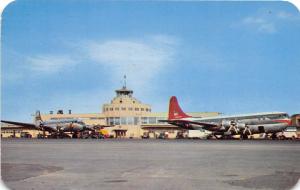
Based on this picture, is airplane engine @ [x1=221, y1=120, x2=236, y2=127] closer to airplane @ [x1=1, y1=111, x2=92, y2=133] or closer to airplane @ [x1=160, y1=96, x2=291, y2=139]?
airplane @ [x1=160, y1=96, x2=291, y2=139]

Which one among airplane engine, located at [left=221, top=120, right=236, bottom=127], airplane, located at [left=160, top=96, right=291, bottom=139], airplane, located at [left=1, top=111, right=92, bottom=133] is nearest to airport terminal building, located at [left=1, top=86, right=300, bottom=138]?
airplane, located at [left=1, top=111, right=92, bottom=133]

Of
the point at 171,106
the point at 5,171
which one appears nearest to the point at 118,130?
the point at 171,106

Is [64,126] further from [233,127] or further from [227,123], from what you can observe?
[233,127]

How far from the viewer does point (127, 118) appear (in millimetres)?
132875

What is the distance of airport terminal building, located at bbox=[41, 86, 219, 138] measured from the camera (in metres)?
131

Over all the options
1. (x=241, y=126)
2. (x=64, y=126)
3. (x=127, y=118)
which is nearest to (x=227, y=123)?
(x=241, y=126)

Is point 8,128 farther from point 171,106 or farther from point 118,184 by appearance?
point 118,184

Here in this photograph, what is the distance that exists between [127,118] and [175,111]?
122ft

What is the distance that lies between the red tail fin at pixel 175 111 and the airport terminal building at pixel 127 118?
30.7 m

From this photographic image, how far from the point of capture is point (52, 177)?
42.9 feet

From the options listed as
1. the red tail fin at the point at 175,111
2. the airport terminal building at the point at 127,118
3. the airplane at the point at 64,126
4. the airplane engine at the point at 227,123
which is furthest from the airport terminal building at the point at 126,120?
the airplane engine at the point at 227,123

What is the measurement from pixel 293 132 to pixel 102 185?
97.7 meters

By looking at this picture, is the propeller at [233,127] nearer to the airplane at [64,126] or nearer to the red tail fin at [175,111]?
the red tail fin at [175,111]

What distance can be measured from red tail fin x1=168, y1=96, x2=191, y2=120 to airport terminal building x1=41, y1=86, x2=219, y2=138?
3067cm
